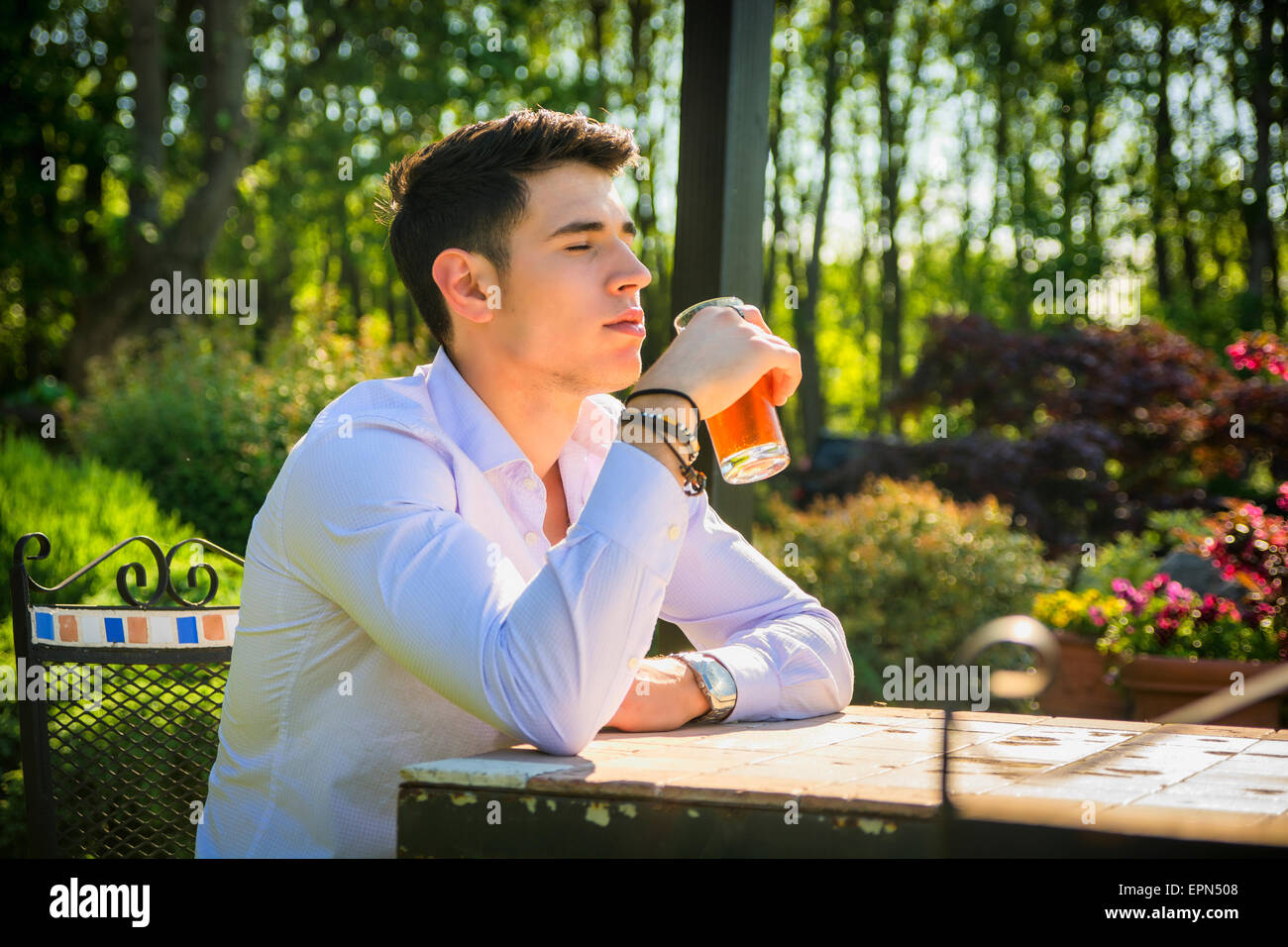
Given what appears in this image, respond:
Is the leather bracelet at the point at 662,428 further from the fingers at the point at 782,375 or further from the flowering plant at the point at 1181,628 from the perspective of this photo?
the flowering plant at the point at 1181,628

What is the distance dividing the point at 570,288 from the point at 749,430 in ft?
1.31

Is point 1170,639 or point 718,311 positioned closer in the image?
point 718,311

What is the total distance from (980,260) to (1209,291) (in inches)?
161

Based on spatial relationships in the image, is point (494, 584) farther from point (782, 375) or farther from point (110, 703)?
point (110, 703)

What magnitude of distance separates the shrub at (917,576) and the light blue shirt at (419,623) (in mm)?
4597

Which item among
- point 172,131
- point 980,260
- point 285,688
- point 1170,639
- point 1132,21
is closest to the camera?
point 285,688

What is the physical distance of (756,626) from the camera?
2266mm

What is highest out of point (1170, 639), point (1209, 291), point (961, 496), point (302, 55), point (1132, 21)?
point (1132, 21)

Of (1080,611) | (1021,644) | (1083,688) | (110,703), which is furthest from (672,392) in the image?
(1080,611)

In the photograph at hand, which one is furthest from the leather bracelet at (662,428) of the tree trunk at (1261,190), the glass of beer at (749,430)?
the tree trunk at (1261,190)

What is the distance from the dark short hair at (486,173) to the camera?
6.82ft
